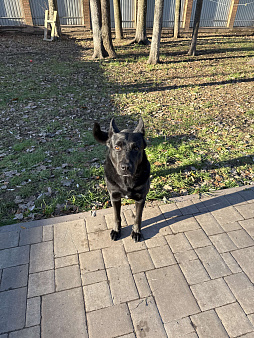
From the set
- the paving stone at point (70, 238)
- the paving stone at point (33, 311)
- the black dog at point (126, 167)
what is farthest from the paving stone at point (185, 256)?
the paving stone at point (33, 311)

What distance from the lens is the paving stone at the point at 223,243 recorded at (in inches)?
130

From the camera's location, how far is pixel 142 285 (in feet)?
9.30

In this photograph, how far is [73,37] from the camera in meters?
18.2

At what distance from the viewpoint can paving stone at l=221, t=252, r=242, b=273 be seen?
3.03 metres

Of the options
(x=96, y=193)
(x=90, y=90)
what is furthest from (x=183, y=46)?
(x=96, y=193)

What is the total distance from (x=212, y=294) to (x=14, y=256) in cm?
274

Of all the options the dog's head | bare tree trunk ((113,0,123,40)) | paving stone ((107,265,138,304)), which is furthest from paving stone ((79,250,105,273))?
bare tree trunk ((113,0,123,40))

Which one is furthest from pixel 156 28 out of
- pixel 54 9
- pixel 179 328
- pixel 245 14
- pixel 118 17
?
pixel 245 14

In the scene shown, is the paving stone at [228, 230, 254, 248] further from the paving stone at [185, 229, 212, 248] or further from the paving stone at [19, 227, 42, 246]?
the paving stone at [19, 227, 42, 246]

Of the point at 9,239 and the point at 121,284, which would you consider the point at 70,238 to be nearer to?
the point at 9,239

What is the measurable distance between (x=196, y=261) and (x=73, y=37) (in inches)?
790

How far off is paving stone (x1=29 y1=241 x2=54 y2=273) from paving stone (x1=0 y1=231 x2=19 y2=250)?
316mm

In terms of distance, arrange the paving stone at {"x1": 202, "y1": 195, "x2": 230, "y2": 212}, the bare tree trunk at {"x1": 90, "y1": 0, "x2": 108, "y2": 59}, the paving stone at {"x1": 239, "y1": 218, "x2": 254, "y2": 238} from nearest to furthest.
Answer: the paving stone at {"x1": 239, "y1": 218, "x2": 254, "y2": 238} < the paving stone at {"x1": 202, "y1": 195, "x2": 230, "y2": 212} < the bare tree trunk at {"x1": 90, "y1": 0, "x2": 108, "y2": 59}

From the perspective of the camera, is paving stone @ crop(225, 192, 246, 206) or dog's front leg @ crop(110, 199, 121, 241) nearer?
dog's front leg @ crop(110, 199, 121, 241)
